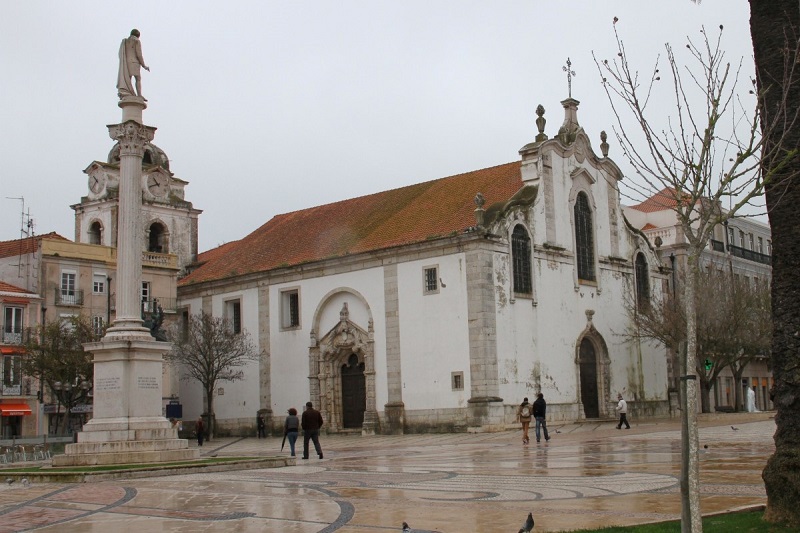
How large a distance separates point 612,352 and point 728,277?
315 inches

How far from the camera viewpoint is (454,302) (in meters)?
40.8

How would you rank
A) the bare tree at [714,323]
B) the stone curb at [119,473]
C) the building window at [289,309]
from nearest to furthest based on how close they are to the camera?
1. the stone curb at [119,473]
2. the bare tree at [714,323]
3. the building window at [289,309]

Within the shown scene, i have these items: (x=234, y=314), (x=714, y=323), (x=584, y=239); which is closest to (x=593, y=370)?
(x=714, y=323)

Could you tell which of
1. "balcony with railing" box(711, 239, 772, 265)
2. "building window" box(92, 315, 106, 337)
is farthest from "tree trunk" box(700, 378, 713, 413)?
"building window" box(92, 315, 106, 337)

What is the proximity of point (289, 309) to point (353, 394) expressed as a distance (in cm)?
582

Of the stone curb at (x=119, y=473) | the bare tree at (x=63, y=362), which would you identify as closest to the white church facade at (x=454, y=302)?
the bare tree at (x=63, y=362)

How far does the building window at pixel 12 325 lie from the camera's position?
46.7 meters

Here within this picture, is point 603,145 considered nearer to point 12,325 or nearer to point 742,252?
point 742,252

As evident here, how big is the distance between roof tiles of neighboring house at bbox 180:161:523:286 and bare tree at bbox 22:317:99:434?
413 inches

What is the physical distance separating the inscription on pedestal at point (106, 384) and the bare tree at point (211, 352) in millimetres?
23355

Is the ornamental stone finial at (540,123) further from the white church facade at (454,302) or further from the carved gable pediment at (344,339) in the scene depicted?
the carved gable pediment at (344,339)

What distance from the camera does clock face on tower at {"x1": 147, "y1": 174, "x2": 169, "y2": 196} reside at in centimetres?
5672

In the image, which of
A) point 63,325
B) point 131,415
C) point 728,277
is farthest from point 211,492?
point 728,277

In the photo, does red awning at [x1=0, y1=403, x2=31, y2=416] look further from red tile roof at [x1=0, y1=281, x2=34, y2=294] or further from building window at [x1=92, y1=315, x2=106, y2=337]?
red tile roof at [x1=0, y1=281, x2=34, y2=294]
